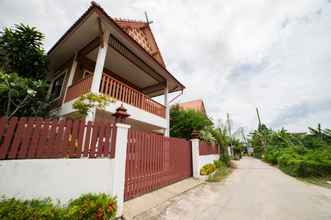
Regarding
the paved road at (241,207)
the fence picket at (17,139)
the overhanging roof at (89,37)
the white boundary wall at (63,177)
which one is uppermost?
the overhanging roof at (89,37)

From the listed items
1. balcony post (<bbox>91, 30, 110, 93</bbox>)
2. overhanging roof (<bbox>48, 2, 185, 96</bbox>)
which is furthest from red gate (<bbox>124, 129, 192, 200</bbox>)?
overhanging roof (<bbox>48, 2, 185, 96</bbox>)

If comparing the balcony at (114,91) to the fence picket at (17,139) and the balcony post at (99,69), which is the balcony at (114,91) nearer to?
the balcony post at (99,69)

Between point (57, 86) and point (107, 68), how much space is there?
3057 mm

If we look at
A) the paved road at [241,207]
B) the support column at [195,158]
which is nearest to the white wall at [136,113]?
Answer: the support column at [195,158]

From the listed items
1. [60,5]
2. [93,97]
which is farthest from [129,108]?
[60,5]

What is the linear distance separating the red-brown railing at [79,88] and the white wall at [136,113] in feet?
1.05

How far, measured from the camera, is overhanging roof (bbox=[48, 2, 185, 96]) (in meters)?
5.18

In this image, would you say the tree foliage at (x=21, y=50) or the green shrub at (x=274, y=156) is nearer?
the tree foliage at (x=21, y=50)

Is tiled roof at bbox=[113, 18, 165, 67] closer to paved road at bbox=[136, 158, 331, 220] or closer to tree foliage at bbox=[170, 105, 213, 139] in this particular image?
tree foliage at bbox=[170, 105, 213, 139]

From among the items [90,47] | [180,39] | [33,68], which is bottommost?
[33,68]

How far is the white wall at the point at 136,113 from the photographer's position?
18.9 ft

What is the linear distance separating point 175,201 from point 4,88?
6377 millimetres

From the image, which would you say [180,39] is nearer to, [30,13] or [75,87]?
[75,87]

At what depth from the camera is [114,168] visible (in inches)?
128
